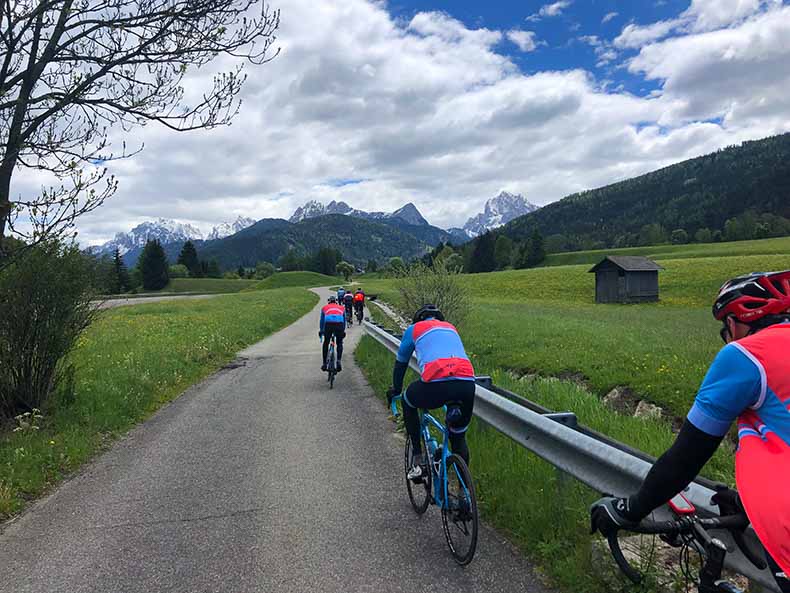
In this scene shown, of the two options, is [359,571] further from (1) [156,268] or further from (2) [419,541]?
(1) [156,268]

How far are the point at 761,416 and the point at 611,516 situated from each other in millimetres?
781

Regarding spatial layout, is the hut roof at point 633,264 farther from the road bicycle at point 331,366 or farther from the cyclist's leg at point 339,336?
the road bicycle at point 331,366

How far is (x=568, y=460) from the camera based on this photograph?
4207 millimetres

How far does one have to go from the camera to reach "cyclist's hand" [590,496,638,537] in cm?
235

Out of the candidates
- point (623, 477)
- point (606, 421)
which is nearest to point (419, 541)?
point (623, 477)

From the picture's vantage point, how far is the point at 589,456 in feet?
12.7

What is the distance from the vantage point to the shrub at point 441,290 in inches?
813

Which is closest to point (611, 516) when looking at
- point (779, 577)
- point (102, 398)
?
point (779, 577)

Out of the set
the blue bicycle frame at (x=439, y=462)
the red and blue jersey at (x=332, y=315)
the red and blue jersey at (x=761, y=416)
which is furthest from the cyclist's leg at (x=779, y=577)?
the red and blue jersey at (x=332, y=315)

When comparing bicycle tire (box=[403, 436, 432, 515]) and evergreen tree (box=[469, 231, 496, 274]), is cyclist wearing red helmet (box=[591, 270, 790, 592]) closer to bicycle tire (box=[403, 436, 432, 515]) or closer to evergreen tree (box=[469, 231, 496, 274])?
bicycle tire (box=[403, 436, 432, 515])

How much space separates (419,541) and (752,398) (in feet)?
10.6

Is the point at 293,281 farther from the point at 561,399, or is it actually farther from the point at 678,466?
the point at 678,466

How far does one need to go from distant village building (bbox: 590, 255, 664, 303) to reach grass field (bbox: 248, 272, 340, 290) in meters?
76.8

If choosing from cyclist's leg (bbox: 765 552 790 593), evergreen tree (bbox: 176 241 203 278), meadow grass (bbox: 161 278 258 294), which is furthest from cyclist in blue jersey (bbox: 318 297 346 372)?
evergreen tree (bbox: 176 241 203 278)
